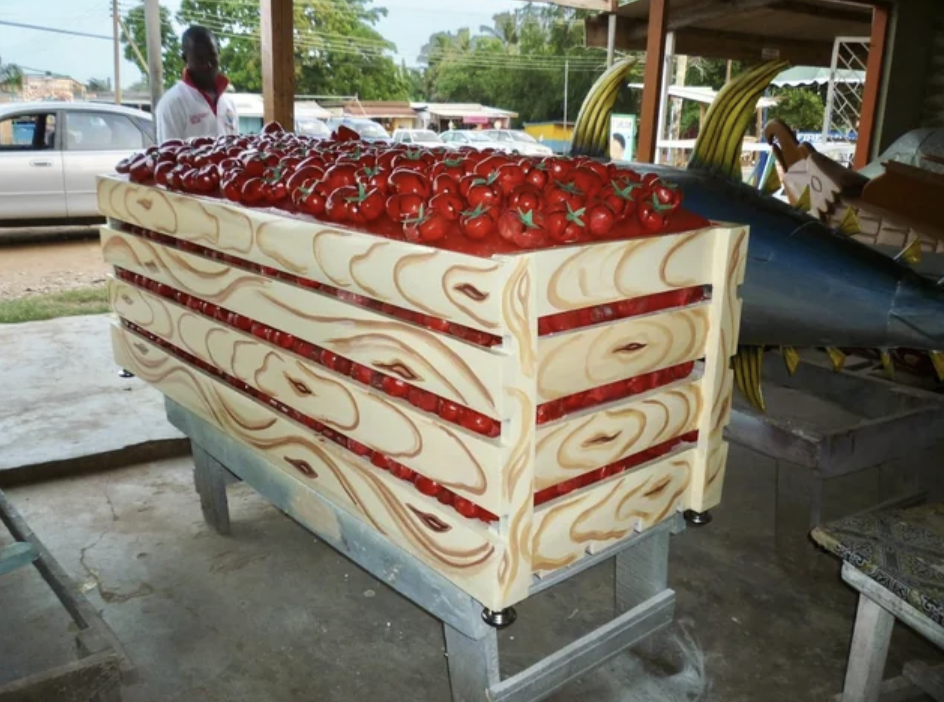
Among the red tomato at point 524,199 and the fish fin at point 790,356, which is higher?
the red tomato at point 524,199

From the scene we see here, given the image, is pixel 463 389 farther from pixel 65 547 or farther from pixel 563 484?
pixel 65 547

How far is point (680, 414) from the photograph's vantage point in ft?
5.96

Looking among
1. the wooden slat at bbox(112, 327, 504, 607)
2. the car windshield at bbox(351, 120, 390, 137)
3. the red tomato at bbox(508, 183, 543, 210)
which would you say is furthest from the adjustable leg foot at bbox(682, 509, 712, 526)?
the car windshield at bbox(351, 120, 390, 137)

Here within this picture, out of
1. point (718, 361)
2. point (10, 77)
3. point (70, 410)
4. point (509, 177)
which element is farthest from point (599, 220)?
point (10, 77)

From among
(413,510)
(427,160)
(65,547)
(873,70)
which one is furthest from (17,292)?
(873,70)

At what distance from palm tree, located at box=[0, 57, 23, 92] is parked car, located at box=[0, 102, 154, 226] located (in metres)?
13.3

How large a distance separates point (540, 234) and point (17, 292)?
685 centimetres

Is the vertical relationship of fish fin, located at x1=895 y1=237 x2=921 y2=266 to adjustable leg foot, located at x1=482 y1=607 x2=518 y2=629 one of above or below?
above

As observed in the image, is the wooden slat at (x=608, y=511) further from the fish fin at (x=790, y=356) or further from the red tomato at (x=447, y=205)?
the fish fin at (x=790, y=356)

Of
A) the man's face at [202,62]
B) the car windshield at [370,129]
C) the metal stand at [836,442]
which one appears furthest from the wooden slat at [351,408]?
the car windshield at [370,129]

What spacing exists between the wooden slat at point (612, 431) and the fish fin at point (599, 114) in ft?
4.70

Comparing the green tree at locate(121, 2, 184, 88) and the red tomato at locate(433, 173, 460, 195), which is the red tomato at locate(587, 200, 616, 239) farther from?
the green tree at locate(121, 2, 184, 88)

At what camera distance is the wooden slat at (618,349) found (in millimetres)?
1524

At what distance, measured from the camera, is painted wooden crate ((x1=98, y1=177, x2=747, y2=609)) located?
1.47m
